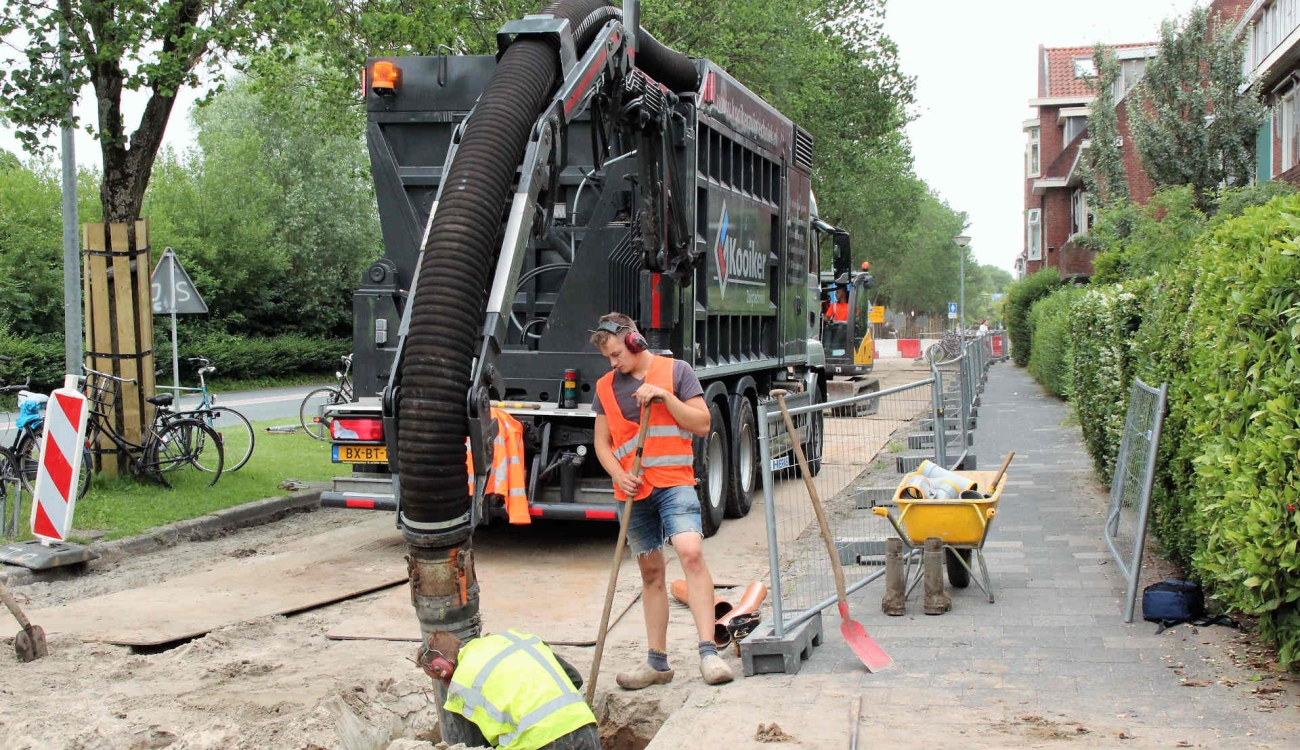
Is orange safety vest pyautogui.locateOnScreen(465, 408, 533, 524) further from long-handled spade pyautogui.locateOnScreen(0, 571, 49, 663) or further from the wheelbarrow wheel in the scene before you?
long-handled spade pyautogui.locateOnScreen(0, 571, 49, 663)

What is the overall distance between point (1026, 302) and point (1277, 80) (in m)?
13.6

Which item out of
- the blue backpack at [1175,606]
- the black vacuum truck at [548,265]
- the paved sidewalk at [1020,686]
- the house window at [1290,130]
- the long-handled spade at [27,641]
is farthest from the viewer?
the house window at [1290,130]

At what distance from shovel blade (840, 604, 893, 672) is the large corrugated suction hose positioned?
1900 millimetres

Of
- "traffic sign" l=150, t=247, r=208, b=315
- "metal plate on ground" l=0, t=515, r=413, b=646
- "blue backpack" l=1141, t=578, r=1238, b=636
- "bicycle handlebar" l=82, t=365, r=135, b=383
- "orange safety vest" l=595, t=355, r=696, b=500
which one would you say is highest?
"traffic sign" l=150, t=247, r=208, b=315

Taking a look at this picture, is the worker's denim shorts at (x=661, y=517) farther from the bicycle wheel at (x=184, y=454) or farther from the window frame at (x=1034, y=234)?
the window frame at (x=1034, y=234)

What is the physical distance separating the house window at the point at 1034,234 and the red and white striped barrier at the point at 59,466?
52.8 m

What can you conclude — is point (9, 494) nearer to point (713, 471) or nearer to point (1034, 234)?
point (713, 471)

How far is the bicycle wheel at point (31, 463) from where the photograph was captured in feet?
33.1

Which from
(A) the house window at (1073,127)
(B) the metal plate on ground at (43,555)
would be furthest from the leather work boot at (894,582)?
(A) the house window at (1073,127)

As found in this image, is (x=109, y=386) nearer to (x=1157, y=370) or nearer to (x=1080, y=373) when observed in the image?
(x=1157, y=370)

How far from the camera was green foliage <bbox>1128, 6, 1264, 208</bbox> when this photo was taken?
80.5ft

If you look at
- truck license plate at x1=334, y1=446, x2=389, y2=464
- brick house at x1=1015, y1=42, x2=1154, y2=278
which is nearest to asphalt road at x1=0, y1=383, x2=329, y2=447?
truck license plate at x1=334, y1=446, x2=389, y2=464

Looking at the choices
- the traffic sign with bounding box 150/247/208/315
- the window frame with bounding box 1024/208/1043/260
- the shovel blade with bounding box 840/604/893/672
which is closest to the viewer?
the shovel blade with bounding box 840/604/893/672

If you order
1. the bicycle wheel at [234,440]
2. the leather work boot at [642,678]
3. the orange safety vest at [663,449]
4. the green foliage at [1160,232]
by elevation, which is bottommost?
the leather work boot at [642,678]
